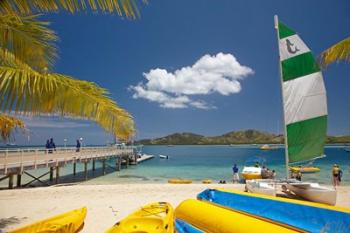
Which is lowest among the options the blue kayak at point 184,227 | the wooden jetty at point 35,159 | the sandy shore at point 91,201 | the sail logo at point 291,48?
the sandy shore at point 91,201

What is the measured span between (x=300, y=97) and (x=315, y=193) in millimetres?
3775

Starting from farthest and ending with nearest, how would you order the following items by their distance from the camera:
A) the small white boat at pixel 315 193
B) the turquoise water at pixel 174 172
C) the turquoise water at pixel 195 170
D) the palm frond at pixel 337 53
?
the turquoise water at pixel 195 170 → the turquoise water at pixel 174 172 → the small white boat at pixel 315 193 → the palm frond at pixel 337 53

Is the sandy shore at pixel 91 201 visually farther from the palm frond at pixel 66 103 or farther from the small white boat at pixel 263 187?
the palm frond at pixel 66 103

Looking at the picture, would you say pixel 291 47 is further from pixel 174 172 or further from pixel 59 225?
pixel 174 172

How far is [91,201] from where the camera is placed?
37.8 ft

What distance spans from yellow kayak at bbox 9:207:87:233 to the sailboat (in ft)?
22.6

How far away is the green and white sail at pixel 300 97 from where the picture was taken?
1065 centimetres

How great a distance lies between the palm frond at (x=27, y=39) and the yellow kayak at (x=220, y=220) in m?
4.82

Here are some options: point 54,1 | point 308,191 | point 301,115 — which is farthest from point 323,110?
point 54,1

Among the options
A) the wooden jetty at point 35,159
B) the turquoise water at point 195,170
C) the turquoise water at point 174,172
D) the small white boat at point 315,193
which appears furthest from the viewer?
the turquoise water at point 195,170

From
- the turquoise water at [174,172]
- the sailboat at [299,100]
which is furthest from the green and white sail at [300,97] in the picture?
the turquoise water at [174,172]

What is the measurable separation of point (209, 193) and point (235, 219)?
10.5ft

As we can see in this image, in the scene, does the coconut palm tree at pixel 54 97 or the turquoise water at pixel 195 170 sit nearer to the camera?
the coconut palm tree at pixel 54 97

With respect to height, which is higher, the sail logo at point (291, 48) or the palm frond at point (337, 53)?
the sail logo at point (291, 48)
